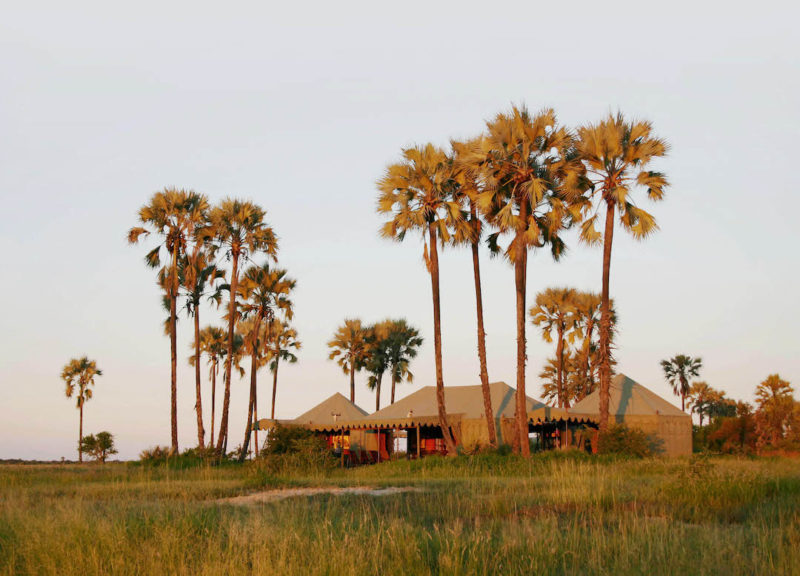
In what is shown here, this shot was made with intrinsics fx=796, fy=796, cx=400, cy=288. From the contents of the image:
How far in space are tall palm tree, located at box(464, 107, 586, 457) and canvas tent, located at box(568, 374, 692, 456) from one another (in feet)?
29.7

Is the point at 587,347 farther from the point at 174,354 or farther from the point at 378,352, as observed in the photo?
the point at 174,354

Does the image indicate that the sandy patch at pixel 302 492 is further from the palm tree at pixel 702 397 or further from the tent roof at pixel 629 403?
the palm tree at pixel 702 397

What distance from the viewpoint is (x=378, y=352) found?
176ft

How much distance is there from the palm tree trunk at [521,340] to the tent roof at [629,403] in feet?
26.5

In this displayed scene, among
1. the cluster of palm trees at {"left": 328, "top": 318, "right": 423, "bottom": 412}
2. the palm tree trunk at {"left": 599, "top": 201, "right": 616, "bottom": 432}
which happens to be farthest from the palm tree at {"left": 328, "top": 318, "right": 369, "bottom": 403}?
the palm tree trunk at {"left": 599, "top": 201, "right": 616, "bottom": 432}

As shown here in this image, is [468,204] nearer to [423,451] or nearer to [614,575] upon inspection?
[423,451]

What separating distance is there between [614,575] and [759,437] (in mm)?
38574

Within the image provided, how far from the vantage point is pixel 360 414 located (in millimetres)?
44906

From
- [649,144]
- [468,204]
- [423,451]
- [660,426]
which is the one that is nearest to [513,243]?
[468,204]

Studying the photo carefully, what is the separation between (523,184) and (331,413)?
2130 cm

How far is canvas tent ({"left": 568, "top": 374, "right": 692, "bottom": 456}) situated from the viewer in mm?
35969

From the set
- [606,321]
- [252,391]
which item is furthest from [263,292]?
[606,321]

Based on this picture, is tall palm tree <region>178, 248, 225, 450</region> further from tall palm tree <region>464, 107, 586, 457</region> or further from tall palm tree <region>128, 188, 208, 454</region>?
tall palm tree <region>464, 107, 586, 457</region>

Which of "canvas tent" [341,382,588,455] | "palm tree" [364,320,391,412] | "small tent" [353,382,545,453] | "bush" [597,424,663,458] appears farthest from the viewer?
"palm tree" [364,320,391,412]
